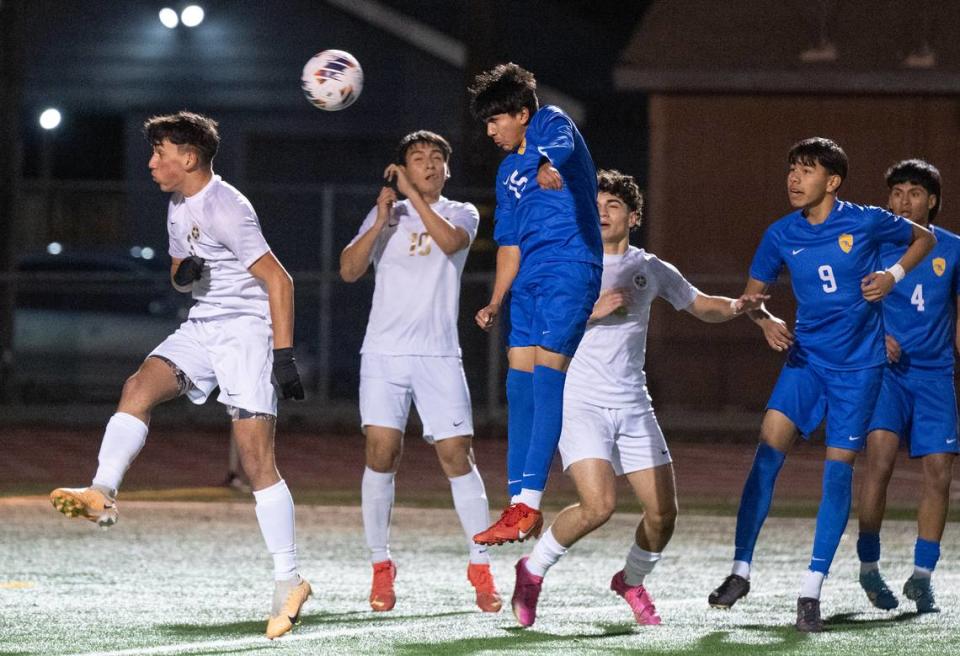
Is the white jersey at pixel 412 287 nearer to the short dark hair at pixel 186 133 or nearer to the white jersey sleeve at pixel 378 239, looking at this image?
the white jersey sleeve at pixel 378 239

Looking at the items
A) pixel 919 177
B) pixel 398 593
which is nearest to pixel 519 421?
pixel 398 593

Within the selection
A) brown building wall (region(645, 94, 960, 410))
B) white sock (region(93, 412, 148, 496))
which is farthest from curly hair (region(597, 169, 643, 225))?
brown building wall (region(645, 94, 960, 410))

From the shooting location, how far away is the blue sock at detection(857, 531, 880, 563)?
909cm

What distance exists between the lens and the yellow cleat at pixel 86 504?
25.0 ft

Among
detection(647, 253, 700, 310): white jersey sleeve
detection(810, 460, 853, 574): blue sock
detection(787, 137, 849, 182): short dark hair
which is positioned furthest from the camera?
detection(647, 253, 700, 310): white jersey sleeve

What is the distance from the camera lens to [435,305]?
30.4 ft

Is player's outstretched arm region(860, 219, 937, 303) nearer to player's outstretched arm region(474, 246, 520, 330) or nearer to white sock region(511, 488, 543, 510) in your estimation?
player's outstretched arm region(474, 246, 520, 330)

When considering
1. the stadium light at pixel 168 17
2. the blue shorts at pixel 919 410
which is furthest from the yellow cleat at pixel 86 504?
the stadium light at pixel 168 17

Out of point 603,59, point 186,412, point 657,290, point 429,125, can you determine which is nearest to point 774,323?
point 657,290

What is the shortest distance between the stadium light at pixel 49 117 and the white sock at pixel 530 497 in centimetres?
2230

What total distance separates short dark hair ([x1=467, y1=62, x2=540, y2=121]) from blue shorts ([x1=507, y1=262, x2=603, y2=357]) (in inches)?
27.9

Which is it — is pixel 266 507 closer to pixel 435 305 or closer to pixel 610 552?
pixel 435 305

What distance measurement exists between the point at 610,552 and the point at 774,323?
2.97 m

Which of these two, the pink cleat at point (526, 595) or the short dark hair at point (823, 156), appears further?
the short dark hair at point (823, 156)
